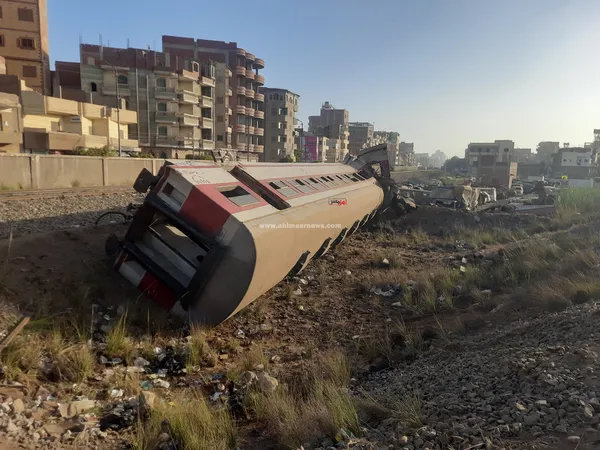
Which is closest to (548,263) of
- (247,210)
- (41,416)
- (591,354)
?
(591,354)

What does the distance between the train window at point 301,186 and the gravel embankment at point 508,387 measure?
207 inches

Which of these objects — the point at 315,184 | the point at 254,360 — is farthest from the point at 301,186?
the point at 254,360

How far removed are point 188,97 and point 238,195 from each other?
160ft

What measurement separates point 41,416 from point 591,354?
5563mm

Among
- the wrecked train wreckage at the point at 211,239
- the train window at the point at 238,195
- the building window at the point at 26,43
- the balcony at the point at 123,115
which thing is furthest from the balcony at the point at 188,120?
the train window at the point at 238,195

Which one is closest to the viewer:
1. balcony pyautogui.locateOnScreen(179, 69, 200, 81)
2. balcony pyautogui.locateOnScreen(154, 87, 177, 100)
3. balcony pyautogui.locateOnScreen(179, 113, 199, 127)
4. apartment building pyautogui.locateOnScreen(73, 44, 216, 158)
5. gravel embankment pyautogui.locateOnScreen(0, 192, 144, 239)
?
gravel embankment pyautogui.locateOnScreen(0, 192, 144, 239)

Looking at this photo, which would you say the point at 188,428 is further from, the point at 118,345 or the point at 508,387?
the point at 508,387

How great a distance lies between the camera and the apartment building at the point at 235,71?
204ft

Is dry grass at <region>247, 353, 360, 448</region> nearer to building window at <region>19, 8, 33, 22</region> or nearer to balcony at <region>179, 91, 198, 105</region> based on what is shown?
balcony at <region>179, 91, 198, 105</region>

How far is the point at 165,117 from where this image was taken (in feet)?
167

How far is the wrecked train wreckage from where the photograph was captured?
19.9 feet

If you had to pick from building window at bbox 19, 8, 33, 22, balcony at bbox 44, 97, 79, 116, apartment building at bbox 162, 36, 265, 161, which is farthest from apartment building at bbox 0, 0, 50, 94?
apartment building at bbox 162, 36, 265, 161

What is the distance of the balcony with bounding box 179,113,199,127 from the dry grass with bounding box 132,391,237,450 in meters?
51.3

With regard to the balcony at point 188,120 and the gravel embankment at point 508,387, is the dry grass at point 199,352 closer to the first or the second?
the gravel embankment at point 508,387
